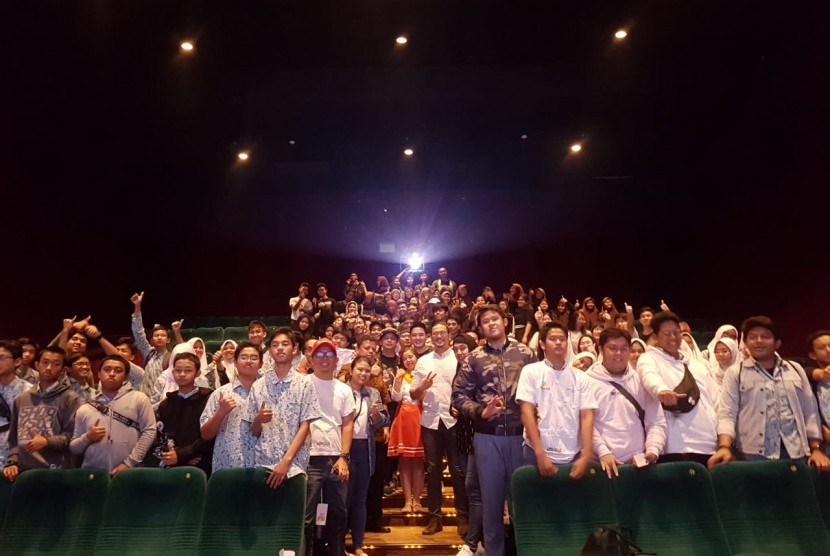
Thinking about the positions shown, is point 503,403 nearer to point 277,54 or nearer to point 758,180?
point 277,54

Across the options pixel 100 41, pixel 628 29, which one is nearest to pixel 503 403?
pixel 628 29

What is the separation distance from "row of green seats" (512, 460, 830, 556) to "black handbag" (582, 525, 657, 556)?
7.1 inches

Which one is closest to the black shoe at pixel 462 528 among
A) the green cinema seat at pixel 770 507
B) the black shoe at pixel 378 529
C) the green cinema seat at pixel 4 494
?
the black shoe at pixel 378 529

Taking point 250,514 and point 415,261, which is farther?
point 415,261

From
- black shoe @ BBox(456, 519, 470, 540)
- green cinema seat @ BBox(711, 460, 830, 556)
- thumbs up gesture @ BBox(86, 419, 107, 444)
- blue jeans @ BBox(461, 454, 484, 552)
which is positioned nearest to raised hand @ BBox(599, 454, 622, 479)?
green cinema seat @ BBox(711, 460, 830, 556)

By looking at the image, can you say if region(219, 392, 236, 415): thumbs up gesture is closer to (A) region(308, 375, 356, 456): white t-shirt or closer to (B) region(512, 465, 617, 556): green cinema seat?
(A) region(308, 375, 356, 456): white t-shirt

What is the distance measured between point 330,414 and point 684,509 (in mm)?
2124

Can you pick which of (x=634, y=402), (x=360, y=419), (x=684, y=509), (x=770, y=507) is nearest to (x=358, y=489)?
(x=360, y=419)

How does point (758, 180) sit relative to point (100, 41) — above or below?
below

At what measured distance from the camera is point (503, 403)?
3.19 meters

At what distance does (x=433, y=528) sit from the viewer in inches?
159

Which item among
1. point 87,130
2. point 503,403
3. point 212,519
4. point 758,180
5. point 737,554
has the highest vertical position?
point 87,130

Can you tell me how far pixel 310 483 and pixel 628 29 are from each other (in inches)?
257

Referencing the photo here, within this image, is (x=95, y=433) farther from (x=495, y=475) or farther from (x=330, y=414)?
(x=495, y=475)
